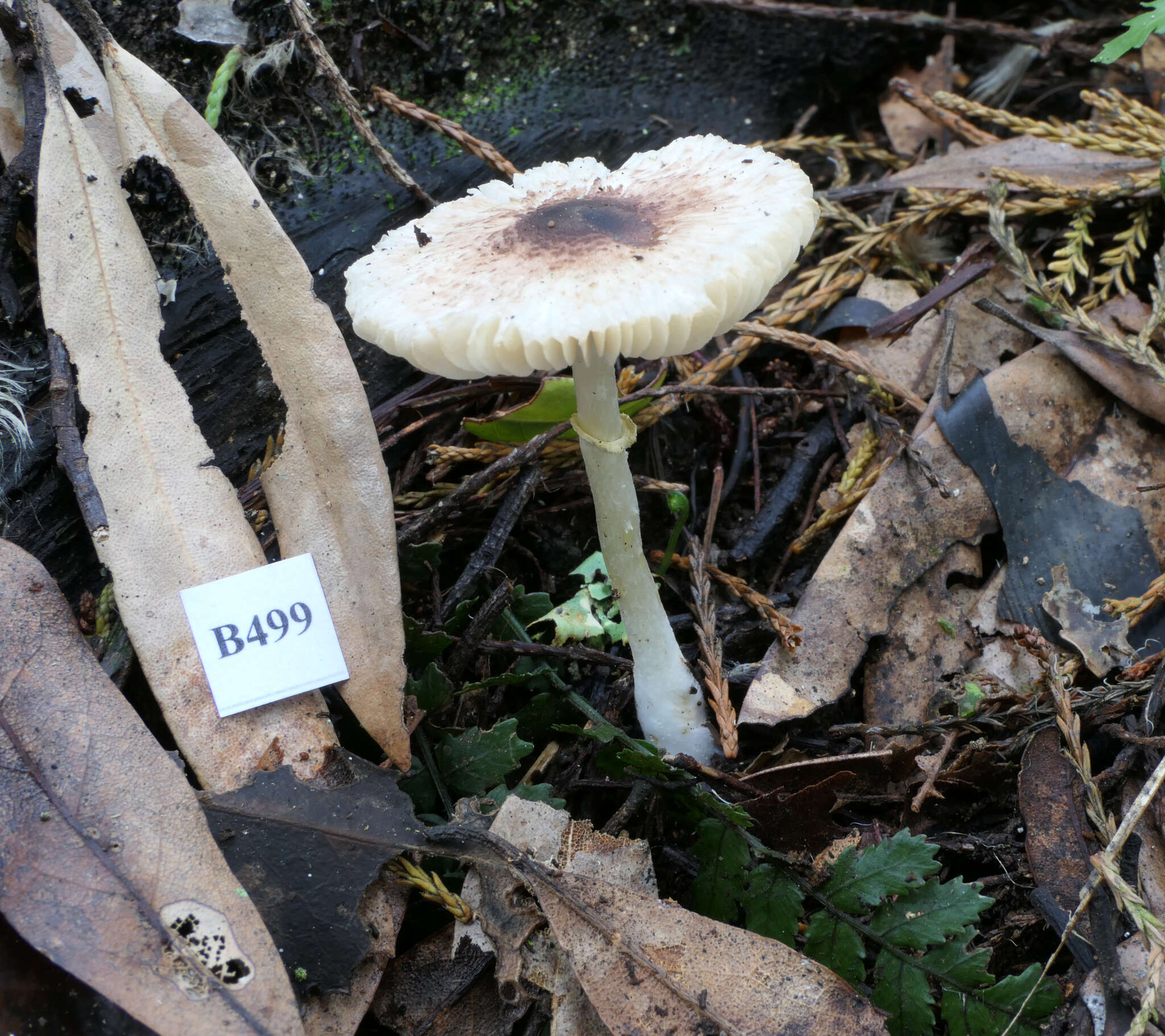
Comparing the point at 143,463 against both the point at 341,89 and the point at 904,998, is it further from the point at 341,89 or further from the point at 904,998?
the point at 904,998

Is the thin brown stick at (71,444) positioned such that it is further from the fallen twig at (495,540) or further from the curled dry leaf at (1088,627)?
the curled dry leaf at (1088,627)

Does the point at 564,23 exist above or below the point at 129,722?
above

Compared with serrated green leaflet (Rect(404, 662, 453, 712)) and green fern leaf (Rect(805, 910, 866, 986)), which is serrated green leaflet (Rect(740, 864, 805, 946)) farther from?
serrated green leaflet (Rect(404, 662, 453, 712))

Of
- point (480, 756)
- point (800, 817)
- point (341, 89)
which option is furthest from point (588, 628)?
point (341, 89)

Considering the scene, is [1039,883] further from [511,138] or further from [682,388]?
[511,138]

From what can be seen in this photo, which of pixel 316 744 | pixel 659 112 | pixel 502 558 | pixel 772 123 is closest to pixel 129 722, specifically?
pixel 316 744

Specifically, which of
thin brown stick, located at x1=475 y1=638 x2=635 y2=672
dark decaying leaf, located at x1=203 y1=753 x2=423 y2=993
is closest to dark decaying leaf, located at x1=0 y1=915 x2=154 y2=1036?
dark decaying leaf, located at x1=203 y1=753 x2=423 y2=993

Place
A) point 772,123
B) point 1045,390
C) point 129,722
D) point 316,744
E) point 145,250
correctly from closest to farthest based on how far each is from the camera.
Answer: point 129,722 → point 316,744 → point 145,250 → point 1045,390 → point 772,123
